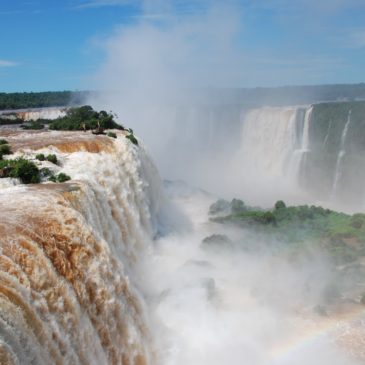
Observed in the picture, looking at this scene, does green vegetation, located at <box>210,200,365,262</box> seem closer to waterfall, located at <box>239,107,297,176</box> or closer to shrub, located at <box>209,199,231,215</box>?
shrub, located at <box>209,199,231,215</box>

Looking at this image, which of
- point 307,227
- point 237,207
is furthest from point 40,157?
point 237,207

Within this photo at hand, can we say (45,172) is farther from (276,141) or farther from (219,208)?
(276,141)

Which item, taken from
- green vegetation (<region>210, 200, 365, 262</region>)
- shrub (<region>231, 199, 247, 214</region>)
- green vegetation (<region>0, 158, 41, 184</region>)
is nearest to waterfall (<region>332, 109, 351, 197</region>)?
green vegetation (<region>210, 200, 365, 262</region>)

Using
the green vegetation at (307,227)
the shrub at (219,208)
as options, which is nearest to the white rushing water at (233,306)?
the green vegetation at (307,227)

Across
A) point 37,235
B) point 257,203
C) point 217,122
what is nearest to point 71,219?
point 37,235

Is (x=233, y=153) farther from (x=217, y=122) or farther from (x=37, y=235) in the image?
(x=37, y=235)
